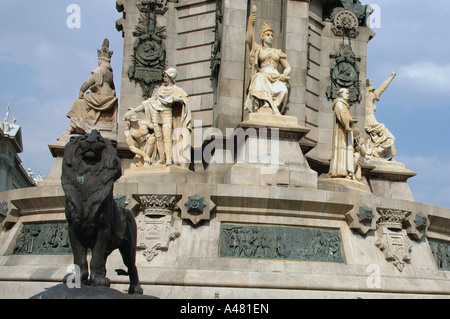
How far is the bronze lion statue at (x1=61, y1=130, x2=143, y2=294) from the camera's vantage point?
8.87 meters

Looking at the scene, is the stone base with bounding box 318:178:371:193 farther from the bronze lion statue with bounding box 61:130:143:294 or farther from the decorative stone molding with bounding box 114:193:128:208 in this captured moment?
the bronze lion statue with bounding box 61:130:143:294

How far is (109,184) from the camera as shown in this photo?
8945 mm

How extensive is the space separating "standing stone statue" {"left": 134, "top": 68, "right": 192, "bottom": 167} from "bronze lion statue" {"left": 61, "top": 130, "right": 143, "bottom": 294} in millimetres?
7756

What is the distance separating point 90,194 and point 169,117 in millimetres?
8496

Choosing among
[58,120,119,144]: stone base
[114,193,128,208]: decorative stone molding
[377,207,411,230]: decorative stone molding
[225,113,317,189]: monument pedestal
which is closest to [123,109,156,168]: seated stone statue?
[58,120,119,144]: stone base

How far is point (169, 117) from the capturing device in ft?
56.5

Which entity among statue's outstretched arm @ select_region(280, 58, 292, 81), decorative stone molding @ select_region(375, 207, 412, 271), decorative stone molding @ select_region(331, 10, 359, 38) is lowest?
decorative stone molding @ select_region(375, 207, 412, 271)

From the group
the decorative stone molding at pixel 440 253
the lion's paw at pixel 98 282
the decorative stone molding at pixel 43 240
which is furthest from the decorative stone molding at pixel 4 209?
the decorative stone molding at pixel 440 253

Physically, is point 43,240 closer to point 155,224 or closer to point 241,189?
point 155,224

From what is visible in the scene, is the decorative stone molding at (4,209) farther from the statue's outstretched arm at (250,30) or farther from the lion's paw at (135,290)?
the lion's paw at (135,290)

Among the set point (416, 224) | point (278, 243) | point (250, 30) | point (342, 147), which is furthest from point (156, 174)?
point (416, 224)

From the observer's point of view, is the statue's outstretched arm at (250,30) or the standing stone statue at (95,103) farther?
the standing stone statue at (95,103)

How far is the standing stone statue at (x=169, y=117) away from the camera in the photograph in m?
17.0
